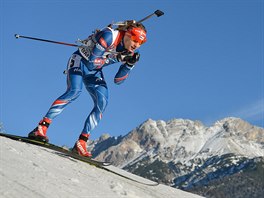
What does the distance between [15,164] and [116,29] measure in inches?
222

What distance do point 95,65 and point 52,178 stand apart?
5.26 meters

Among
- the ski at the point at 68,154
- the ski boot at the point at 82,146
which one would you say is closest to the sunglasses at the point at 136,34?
the ski boot at the point at 82,146

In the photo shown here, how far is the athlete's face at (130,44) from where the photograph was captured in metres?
12.7

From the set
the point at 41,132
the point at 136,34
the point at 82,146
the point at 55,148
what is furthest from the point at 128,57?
the point at 55,148

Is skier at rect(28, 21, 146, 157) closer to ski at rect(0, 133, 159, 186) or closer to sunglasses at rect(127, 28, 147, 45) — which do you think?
sunglasses at rect(127, 28, 147, 45)

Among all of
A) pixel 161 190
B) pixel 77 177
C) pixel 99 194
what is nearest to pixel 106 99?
pixel 161 190

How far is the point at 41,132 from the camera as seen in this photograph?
40.2 ft

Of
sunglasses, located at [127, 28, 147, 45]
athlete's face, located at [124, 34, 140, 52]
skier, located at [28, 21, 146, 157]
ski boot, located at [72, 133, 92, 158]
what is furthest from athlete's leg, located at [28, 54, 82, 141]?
sunglasses, located at [127, 28, 147, 45]

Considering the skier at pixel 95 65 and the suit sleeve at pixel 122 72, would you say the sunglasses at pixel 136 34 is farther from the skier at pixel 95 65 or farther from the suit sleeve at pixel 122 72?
the suit sleeve at pixel 122 72

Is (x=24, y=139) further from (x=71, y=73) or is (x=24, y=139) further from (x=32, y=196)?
(x=32, y=196)

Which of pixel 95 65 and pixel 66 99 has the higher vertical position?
pixel 95 65

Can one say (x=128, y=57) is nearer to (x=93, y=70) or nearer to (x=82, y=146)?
(x=93, y=70)

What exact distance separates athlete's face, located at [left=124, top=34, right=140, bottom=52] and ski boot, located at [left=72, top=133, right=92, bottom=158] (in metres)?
2.44

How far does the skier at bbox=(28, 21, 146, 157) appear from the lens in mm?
12344
